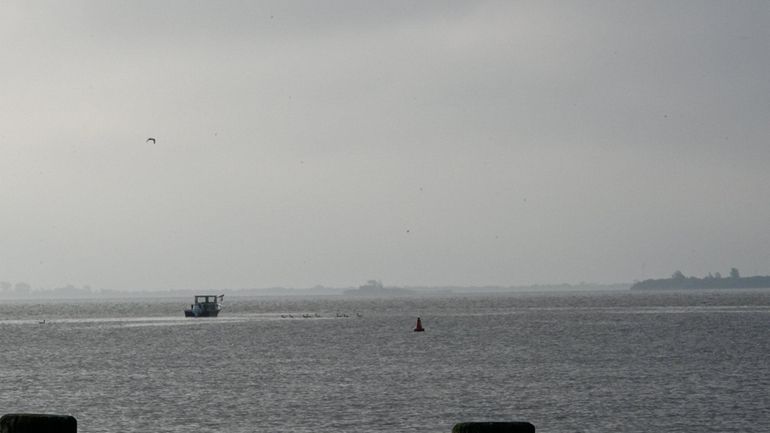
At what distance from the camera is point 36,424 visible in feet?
24.5

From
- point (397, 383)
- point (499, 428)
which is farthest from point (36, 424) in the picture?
point (397, 383)

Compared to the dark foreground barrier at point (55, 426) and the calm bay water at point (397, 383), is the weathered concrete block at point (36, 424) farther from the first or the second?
the calm bay water at point (397, 383)

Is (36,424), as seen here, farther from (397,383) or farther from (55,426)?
(397,383)

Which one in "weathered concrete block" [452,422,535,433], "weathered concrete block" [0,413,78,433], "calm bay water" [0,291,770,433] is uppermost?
"weathered concrete block" [0,413,78,433]

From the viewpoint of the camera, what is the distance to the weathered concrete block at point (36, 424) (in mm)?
7395

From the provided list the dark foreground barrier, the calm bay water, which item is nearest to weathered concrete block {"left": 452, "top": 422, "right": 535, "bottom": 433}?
the dark foreground barrier

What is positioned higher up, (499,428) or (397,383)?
(499,428)

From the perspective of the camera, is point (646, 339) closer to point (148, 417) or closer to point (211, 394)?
point (211, 394)

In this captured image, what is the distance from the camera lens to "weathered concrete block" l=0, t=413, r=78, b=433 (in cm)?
739

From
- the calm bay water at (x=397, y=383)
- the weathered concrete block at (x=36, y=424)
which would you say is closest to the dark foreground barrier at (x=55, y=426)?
the weathered concrete block at (x=36, y=424)

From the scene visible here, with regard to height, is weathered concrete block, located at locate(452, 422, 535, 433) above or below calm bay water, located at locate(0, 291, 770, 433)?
above

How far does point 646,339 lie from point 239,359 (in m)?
45.8

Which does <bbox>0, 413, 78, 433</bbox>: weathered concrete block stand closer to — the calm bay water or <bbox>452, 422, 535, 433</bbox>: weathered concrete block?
<bbox>452, 422, 535, 433</bbox>: weathered concrete block

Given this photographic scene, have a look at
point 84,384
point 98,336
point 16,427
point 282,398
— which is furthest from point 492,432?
point 98,336
